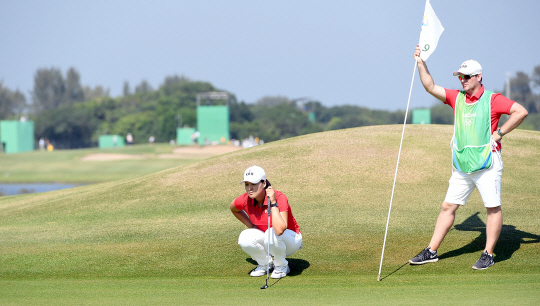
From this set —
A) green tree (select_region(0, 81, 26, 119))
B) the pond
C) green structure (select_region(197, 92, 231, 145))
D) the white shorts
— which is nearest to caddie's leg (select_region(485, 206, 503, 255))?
the white shorts

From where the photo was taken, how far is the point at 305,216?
1081 cm

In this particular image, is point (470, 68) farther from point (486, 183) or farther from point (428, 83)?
point (486, 183)

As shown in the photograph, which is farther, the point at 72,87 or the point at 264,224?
the point at 72,87

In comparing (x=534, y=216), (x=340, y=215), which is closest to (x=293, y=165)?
(x=340, y=215)

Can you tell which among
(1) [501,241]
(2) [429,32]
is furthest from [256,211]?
(1) [501,241]

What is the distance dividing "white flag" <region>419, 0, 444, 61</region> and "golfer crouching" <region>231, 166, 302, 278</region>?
9.35ft

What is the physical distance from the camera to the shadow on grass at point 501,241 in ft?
26.2

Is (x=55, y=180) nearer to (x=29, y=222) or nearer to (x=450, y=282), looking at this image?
(x=29, y=222)

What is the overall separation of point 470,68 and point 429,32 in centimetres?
93

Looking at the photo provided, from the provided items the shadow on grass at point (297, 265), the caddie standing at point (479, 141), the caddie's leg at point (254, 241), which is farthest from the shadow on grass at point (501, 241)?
the caddie's leg at point (254, 241)

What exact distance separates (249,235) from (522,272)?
348 centimetres

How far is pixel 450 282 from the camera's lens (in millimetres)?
6656

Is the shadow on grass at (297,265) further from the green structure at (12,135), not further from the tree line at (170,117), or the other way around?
the tree line at (170,117)

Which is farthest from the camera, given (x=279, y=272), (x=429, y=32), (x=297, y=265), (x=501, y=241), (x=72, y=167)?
(x=72, y=167)
